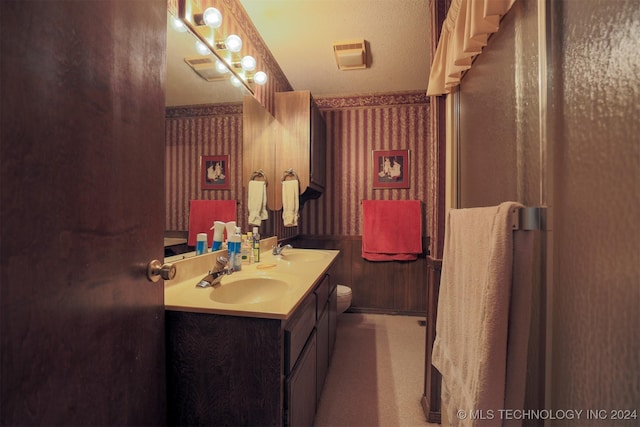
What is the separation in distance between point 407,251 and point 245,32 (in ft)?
8.32

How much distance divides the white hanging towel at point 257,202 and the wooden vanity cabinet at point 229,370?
3.52ft

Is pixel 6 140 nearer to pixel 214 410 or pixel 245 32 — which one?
pixel 214 410

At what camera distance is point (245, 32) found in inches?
73.7

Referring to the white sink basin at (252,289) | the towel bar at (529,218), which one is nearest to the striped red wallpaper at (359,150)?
the white sink basin at (252,289)

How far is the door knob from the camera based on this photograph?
2.57 ft

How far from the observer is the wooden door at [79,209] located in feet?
1.52

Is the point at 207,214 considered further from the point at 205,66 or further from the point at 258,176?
the point at 205,66

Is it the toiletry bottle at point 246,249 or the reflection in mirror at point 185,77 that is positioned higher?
the reflection in mirror at point 185,77

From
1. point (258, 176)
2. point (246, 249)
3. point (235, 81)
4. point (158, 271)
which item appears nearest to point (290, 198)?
point (258, 176)

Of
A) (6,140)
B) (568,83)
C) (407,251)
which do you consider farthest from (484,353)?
(407,251)

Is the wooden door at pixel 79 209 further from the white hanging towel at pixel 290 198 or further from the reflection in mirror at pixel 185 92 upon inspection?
the white hanging towel at pixel 290 198

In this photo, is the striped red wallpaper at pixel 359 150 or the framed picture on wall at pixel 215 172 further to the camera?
the striped red wallpaper at pixel 359 150

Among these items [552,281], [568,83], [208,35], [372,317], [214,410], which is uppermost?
[208,35]

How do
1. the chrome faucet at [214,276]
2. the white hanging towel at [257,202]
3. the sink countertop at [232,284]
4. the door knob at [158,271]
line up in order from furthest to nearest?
1. the white hanging towel at [257,202]
2. the chrome faucet at [214,276]
3. the sink countertop at [232,284]
4. the door knob at [158,271]
